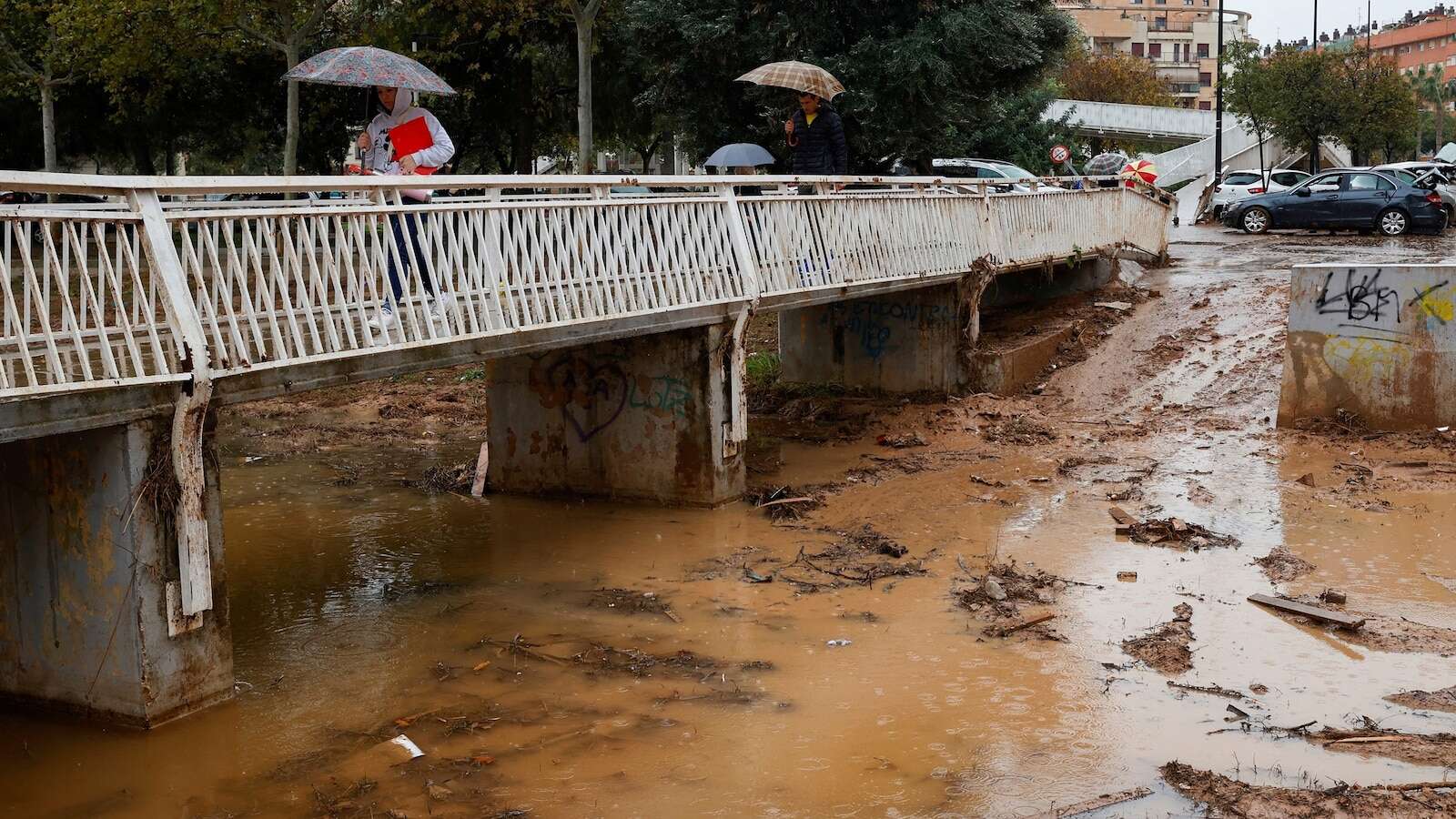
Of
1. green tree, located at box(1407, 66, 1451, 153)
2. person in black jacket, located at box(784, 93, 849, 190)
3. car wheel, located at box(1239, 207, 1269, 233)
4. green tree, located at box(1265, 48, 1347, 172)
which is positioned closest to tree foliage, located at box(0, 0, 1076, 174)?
car wheel, located at box(1239, 207, 1269, 233)

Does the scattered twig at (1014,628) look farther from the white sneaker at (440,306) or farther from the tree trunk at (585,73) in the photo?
the tree trunk at (585,73)

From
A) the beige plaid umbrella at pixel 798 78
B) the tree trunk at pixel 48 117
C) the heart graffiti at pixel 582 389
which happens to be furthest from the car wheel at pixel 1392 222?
the tree trunk at pixel 48 117

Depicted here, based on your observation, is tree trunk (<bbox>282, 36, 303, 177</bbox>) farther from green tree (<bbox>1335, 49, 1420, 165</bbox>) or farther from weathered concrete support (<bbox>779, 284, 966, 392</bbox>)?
green tree (<bbox>1335, 49, 1420, 165</bbox>)

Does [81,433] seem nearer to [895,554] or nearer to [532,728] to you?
[532,728]

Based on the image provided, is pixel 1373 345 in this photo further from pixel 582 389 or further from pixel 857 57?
pixel 857 57

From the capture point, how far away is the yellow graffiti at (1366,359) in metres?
12.4

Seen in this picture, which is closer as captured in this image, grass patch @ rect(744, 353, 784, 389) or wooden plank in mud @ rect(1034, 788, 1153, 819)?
wooden plank in mud @ rect(1034, 788, 1153, 819)

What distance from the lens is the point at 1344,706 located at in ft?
21.7

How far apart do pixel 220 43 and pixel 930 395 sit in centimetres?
1625

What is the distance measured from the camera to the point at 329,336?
22.8ft

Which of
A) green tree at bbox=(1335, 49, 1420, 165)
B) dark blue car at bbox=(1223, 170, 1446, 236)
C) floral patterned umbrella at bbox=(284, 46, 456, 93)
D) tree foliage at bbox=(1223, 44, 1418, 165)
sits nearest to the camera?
floral patterned umbrella at bbox=(284, 46, 456, 93)

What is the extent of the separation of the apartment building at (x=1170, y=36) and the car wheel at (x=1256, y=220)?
265 ft

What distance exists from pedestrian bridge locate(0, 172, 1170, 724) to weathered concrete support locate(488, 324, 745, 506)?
0.06ft

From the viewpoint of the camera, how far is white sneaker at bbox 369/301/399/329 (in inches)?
286
